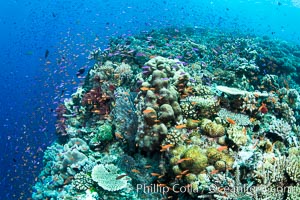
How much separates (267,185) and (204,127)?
2.03 metres

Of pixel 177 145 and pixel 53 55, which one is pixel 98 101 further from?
pixel 53 55

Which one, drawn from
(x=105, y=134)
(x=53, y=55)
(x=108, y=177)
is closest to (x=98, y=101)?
(x=105, y=134)

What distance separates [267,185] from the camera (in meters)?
4.41

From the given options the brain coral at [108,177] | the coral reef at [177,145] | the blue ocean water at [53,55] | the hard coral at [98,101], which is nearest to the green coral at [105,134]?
the coral reef at [177,145]

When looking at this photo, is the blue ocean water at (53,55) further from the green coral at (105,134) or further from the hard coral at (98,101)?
the green coral at (105,134)

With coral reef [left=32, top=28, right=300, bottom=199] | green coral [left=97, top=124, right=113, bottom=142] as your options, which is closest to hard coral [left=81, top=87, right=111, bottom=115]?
coral reef [left=32, top=28, right=300, bottom=199]

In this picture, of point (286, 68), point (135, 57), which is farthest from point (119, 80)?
point (286, 68)

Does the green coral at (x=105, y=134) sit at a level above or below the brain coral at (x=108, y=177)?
above

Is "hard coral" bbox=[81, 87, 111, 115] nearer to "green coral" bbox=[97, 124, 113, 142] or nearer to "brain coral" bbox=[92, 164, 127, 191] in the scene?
"green coral" bbox=[97, 124, 113, 142]

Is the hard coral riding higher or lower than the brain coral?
higher

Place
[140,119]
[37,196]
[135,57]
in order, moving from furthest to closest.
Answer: [135,57] → [37,196] → [140,119]

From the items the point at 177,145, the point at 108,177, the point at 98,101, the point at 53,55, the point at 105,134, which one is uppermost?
the point at 53,55

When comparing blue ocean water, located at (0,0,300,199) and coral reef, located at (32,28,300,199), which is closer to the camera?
coral reef, located at (32,28,300,199)

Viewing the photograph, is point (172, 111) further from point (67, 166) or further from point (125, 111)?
point (67, 166)
